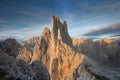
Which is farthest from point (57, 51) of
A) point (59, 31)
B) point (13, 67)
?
point (13, 67)

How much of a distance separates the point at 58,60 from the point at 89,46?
85723 mm

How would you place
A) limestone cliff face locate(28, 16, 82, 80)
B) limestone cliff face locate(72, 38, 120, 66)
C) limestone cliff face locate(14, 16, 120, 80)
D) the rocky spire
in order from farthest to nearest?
limestone cliff face locate(72, 38, 120, 66), the rocky spire, limestone cliff face locate(28, 16, 82, 80), limestone cliff face locate(14, 16, 120, 80)

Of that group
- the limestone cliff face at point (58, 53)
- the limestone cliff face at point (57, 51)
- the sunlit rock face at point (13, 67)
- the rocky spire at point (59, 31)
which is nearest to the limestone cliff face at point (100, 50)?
the limestone cliff face at point (58, 53)

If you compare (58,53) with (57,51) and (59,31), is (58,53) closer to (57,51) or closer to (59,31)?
(57,51)

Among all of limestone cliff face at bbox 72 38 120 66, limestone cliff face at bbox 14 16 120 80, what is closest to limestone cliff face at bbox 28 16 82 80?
limestone cliff face at bbox 14 16 120 80

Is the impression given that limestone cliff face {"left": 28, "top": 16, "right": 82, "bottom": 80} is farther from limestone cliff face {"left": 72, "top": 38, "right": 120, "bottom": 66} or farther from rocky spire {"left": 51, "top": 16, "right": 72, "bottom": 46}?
limestone cliff face {"left": 72, "top": 38, "right": 120, "bottom": 66}

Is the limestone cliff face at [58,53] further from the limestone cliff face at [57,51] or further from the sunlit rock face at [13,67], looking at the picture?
the sunlit rock face at [13,67]

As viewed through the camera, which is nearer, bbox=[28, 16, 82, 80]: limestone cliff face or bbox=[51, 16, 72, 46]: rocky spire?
bbox=[28, 16, 82, 80]: limestone cliff face

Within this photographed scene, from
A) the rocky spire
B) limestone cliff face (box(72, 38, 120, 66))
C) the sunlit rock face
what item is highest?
the rocky spire

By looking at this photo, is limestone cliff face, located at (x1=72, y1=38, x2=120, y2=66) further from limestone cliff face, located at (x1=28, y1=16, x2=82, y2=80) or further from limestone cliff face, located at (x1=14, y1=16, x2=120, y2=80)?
limestone cliff face, located at (x1=28, y1=16, x2=82, y2=80)

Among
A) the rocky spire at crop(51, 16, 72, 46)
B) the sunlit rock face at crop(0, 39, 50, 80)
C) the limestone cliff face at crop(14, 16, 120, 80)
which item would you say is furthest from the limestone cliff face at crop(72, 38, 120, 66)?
the sunlit rock face at crop(0, 39, 50, 80)

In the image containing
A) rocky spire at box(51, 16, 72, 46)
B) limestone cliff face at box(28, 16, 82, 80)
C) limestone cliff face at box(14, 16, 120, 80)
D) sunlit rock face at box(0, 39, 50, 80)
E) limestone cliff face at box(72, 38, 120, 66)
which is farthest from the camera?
limestone cliff face at box(72, 38, 120, 66)

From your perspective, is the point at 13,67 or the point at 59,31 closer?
the point at 13,67

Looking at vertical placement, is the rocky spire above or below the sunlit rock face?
above
